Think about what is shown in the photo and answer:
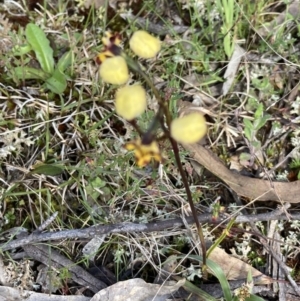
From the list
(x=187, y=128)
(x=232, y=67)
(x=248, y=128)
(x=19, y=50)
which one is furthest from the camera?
(x=232, y=67)

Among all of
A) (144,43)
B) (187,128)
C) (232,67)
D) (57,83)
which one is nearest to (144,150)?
(187,128)

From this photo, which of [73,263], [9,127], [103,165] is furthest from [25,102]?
[73,263]

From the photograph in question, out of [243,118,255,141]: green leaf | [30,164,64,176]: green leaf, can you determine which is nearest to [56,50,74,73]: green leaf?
[30,164,64,176]: green leaf

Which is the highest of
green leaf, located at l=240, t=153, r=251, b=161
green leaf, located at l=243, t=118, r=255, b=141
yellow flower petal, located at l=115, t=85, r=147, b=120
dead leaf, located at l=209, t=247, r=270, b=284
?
yellow flower petal, located at l=115, t=85, r=147, b=120

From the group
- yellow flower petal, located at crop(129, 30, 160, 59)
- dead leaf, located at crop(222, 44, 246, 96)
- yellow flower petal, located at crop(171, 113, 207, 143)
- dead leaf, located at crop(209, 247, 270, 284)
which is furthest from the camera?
dead leaf, located at crop(222, 44, 246, 96)

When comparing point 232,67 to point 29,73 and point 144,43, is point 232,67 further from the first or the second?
point 144,43

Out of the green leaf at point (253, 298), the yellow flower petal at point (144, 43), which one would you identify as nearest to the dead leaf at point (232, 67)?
the green leaf at point (253, 298)

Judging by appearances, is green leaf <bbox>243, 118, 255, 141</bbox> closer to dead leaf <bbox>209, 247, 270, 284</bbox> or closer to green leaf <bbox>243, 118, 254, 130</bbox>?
green leaf <bbox>243, 118, 254, 130</bbox>
